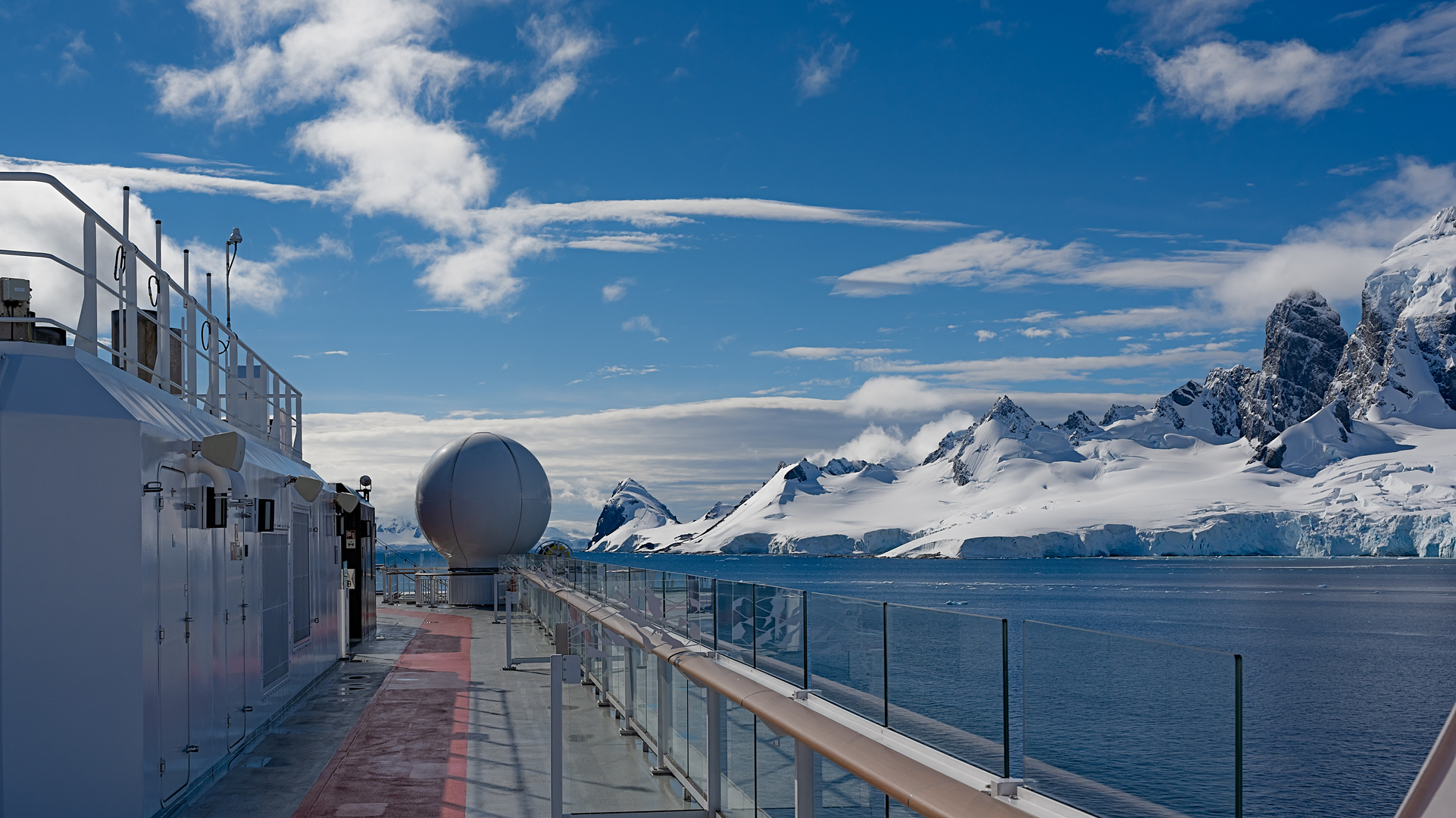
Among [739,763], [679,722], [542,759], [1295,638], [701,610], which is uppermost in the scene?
[701,610]

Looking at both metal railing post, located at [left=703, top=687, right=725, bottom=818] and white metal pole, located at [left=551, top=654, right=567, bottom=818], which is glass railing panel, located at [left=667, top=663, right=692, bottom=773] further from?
white metal pole, located at [left=551, top=654, right=567, bottom=818]

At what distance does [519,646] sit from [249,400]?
31.0 feet

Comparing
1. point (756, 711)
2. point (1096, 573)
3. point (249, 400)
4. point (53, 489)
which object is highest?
point (249, 400)

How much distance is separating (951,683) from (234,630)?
891 cm

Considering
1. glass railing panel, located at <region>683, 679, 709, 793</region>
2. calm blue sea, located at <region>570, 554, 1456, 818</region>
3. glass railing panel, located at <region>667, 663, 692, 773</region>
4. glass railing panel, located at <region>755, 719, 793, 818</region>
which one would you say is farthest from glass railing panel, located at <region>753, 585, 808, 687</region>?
calm blue sea, located at <region>570, 554, 1456, 818</region>

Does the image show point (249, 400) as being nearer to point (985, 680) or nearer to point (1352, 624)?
point (985, 680)

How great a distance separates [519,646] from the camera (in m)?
23.7

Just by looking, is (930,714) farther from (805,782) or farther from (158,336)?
(158,336)

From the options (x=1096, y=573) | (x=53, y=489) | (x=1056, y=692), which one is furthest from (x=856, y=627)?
(x=1096, y=573)

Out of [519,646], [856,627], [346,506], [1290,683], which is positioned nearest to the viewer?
[856,627]

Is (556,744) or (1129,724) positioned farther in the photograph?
(556,744)

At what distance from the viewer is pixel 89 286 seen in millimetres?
9000

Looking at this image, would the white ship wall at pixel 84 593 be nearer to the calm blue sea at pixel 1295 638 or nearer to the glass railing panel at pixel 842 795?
the glass railing panel at pixel 842 795

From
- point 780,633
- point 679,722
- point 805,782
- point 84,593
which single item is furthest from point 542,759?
point 805,782
